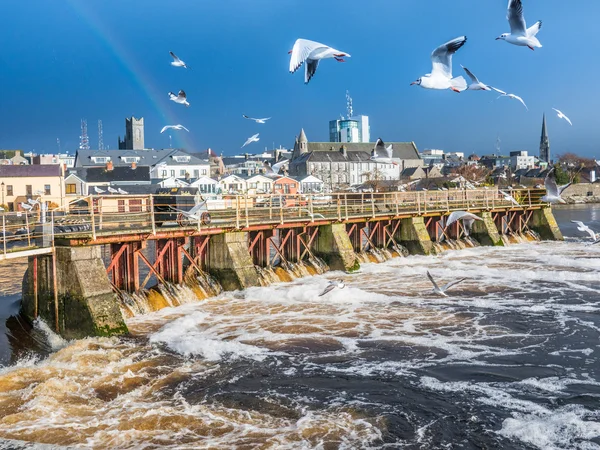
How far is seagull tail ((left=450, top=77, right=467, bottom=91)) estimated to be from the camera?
13.7m

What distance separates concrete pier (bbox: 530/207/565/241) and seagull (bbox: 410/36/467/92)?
39.1m

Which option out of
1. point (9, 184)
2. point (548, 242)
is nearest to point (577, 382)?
point (548, 242)

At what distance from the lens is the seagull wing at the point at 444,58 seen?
45.1 feet

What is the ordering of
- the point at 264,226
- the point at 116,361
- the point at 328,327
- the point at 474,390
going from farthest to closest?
the point at 264,226, the point at 328,327, the point at 116,361, the point at 474,390

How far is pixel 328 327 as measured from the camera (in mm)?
19609

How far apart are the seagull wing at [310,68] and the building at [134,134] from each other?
170416mm

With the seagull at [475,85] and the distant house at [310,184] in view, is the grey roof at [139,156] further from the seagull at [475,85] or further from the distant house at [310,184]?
the seagull at [475,85]

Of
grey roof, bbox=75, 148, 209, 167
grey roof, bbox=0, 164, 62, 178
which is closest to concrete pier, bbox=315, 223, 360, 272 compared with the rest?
grey roof, bbox=0, 164, 62, 178

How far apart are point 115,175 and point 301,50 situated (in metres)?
73.4

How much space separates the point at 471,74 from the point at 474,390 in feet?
23.6

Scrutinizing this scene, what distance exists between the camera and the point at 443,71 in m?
14.0

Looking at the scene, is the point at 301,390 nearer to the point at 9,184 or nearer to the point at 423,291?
the point at 423,291

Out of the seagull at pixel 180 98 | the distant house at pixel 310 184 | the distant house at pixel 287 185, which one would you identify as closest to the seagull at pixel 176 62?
the seagull at pixel 180 98

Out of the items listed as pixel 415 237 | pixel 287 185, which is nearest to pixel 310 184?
pixel 287 185
